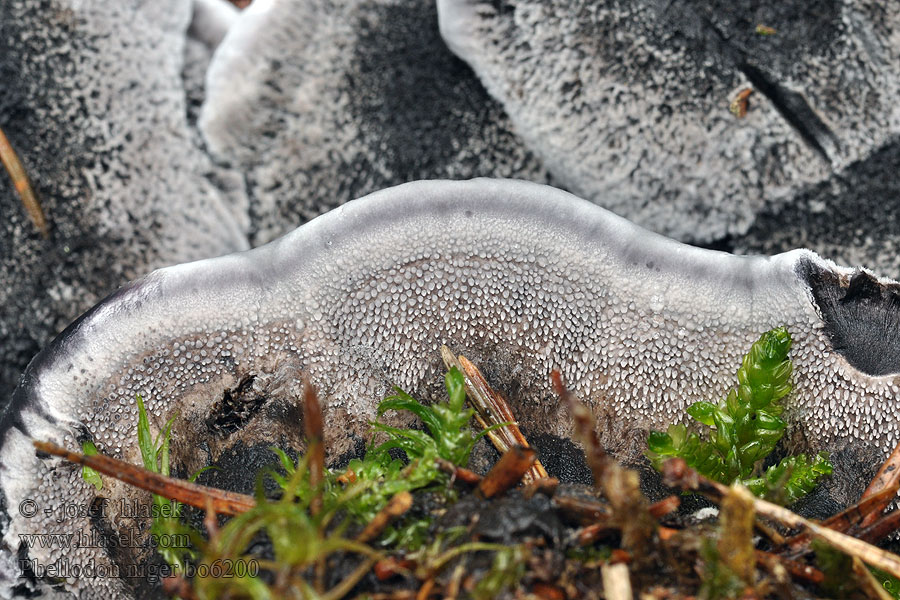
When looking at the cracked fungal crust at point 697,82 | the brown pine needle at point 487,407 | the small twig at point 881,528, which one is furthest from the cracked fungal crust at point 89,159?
the small twig at point 881,528

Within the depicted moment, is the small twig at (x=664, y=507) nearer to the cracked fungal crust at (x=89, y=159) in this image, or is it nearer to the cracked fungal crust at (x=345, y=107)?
the cracked fungal crust at (x=345, y=107)

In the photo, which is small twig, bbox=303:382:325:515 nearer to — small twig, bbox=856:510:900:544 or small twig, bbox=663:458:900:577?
small twig, bbox=663:458:900:577

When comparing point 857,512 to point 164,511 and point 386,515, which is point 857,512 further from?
point 164,511

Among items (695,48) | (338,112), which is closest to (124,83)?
(338,112)

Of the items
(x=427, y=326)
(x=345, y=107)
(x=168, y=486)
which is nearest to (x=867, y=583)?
(x=427, y=326)

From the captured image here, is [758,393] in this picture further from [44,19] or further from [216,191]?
[44,19]

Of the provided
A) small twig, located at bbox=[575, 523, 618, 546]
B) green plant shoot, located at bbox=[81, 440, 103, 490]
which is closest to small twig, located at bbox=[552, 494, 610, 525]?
small twig, located at bbox=[575, 523, 618, 546]
